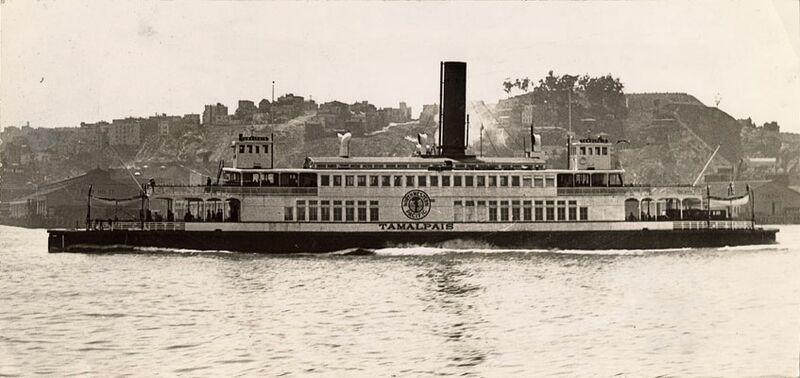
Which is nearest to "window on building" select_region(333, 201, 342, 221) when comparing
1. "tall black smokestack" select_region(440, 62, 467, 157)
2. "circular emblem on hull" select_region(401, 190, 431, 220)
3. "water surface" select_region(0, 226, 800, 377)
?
"circular emblem on hull" select_region(401, 190, 431, 220)

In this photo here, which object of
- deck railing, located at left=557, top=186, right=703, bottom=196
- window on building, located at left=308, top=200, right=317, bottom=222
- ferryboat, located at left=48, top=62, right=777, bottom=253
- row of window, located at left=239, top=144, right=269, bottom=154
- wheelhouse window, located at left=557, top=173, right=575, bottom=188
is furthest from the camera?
wheelhouse window, located at left=557, top=173, right=575, bottom=188

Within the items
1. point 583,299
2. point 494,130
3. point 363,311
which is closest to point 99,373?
point 363,311

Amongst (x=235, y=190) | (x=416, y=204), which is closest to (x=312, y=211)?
(x=235, y=190)

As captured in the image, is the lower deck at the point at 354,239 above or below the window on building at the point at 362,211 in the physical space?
below

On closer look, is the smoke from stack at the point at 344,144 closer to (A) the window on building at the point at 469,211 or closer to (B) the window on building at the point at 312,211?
(B) the window on building at the point at 312,211

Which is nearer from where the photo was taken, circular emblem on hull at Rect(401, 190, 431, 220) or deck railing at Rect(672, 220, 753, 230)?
circular emblem on hull at Rect(401, 190, 431, 220)

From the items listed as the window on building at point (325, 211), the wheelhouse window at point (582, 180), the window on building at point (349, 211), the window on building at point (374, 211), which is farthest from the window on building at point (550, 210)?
the window on building at point (325, 211)

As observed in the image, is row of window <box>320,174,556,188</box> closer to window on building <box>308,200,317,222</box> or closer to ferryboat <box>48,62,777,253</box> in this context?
ferryboat <box>48,62,777,253</box>
